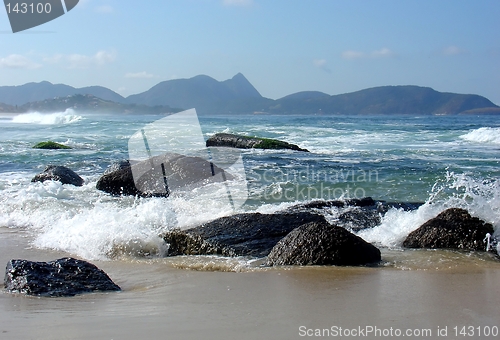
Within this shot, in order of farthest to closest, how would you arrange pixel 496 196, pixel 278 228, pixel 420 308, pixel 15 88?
pixel 15 88
pixel 496 196
pixel 278 228
pixel 420 308

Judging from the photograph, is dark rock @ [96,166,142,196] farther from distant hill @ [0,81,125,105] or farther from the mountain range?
distant hill @ [0,81,125,105]

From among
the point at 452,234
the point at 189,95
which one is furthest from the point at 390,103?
the point at 452,234

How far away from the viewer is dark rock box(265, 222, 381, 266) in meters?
5.79

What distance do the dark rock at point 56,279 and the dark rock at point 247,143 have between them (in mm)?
17699

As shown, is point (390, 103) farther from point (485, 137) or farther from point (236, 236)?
point (236, 236)

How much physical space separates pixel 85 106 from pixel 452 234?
4151 inches

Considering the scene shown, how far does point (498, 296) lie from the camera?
4.49 m

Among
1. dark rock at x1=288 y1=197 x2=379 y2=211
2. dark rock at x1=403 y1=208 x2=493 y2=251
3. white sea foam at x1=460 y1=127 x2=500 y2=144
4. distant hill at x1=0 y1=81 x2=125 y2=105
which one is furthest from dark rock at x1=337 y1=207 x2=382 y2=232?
distant hill at x1=0 y1=81 x2=125 y2=105

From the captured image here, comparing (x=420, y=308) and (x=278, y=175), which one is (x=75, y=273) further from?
(x=278, y=175)

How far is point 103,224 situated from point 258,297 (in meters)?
3.70

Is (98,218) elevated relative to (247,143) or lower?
lower

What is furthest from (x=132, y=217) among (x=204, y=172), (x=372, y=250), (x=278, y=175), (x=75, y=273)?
(x=278, y=175)

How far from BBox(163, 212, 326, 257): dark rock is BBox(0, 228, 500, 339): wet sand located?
0.65m

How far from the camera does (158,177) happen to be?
461 inches
